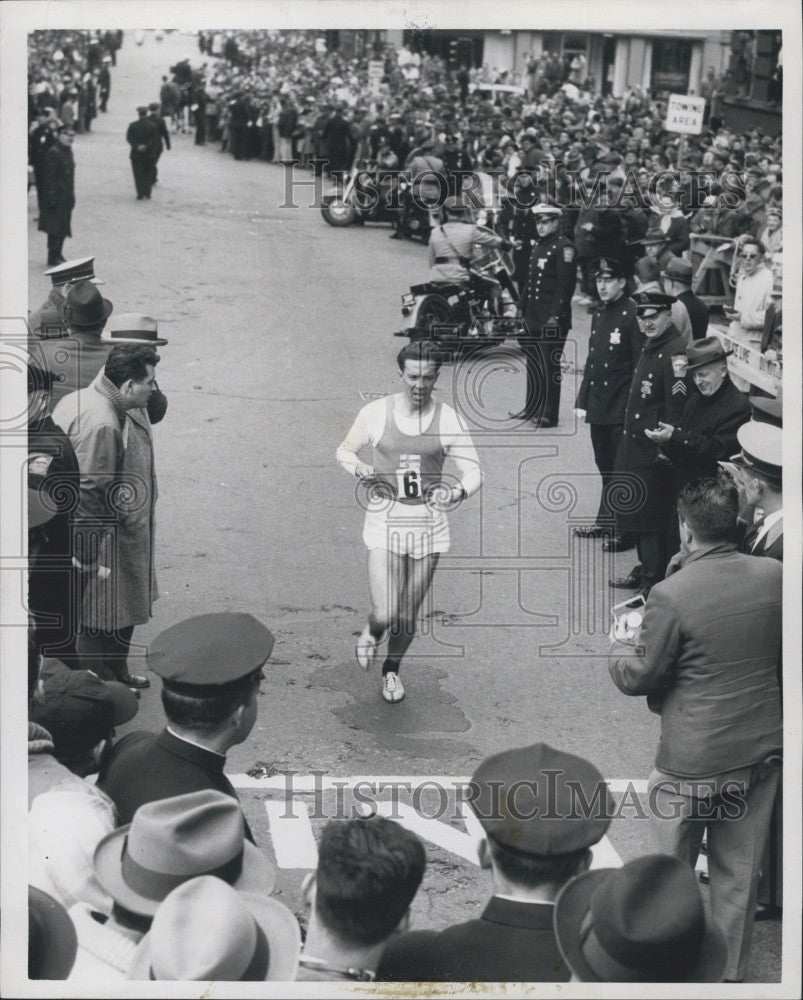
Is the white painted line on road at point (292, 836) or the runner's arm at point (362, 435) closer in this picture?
the white painted line on road at point (292, 836)

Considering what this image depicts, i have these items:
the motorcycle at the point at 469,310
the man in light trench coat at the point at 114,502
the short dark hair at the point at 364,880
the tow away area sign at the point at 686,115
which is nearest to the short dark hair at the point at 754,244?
the motorcycle at the point at 469,310

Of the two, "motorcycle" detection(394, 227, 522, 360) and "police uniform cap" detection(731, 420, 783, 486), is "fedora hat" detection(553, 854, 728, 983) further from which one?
"motorcycle" detection(394, 227, 522, 360)

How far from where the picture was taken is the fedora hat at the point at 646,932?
3.19 m

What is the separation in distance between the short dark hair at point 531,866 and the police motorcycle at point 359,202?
62.6 feet

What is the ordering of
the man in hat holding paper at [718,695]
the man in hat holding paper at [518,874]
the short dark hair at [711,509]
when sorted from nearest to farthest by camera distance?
the man in hat holding paper at [518,874] < the man in hat holding paper at [718,695] < the short dark hair at [711,509]

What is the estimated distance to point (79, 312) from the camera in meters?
7.76

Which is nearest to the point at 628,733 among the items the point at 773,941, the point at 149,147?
the point at 773,941

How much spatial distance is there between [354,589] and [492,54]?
141 feet

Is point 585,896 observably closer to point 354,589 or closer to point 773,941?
point 773,941

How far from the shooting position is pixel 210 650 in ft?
14.0

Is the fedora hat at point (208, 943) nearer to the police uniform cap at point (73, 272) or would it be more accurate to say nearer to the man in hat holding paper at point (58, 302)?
the man in hat holding paper at point (58, 302)

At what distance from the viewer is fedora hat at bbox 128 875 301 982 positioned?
319 cm

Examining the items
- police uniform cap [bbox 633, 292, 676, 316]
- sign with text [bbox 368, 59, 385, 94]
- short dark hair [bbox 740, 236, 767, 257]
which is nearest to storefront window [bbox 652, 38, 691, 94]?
sign with text [bbox 368, 59, 385, 94]

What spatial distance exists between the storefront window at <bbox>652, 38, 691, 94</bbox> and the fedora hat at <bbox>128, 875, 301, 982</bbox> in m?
37.8
